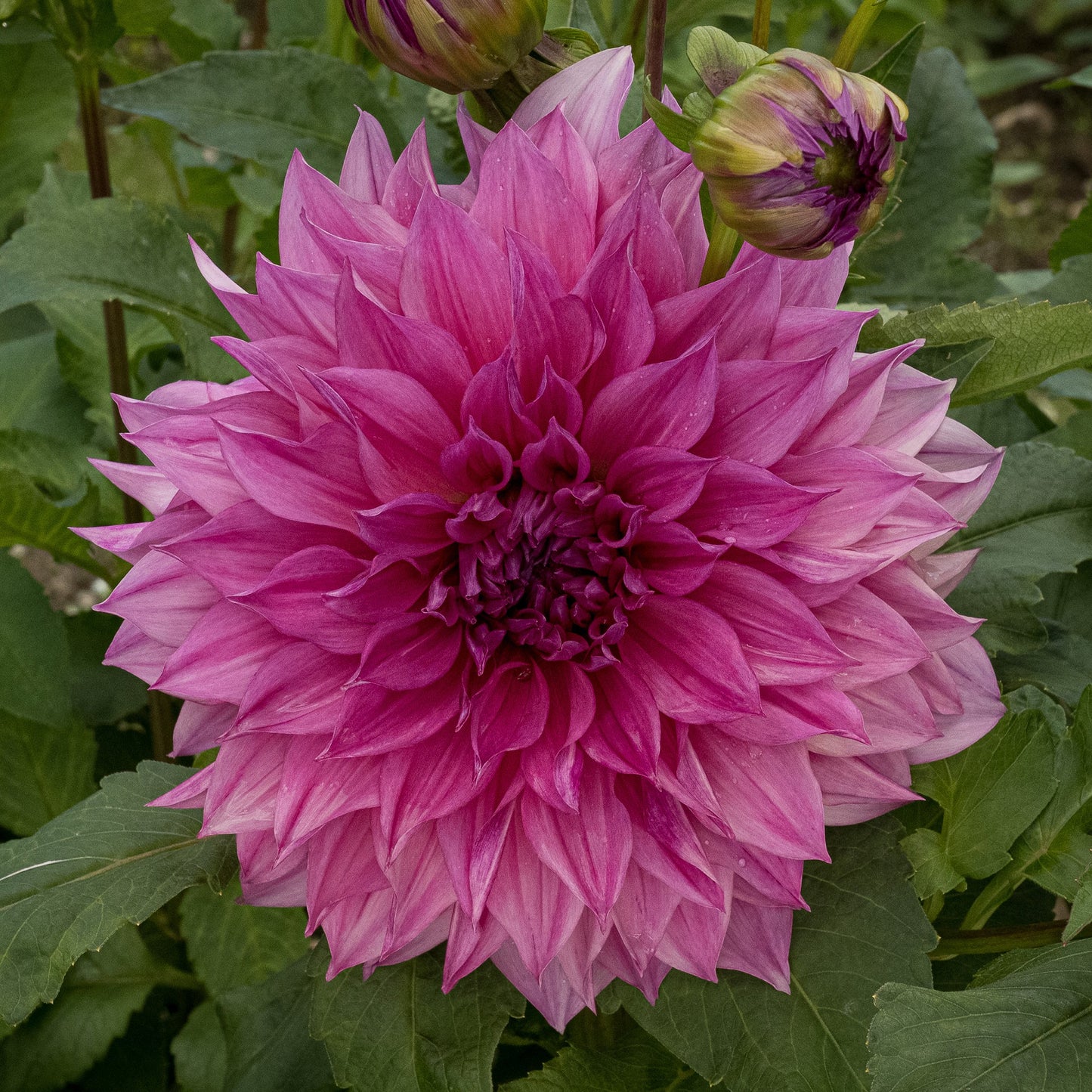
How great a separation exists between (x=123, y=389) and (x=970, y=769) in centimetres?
79

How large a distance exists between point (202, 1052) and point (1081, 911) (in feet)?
2.64

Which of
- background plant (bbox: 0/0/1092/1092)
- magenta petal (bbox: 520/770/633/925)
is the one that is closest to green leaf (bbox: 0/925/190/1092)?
background plant (bbox: 0/0/1092/1092)

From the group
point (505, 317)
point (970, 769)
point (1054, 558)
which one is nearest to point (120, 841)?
point (505, 317)

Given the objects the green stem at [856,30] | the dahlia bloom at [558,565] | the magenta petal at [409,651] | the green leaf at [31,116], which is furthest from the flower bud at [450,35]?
the green leaf at [31,116]

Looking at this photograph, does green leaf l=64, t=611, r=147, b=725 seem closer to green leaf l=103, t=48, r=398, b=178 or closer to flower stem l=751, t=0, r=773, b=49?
green leaf l=103, t=48, r=398, b=178

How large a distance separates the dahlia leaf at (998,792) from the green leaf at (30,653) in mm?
744

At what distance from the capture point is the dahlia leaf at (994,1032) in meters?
0.58

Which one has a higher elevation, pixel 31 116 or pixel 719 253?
pixel 719 253

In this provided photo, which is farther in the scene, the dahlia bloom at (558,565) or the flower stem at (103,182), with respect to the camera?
the flower stem at (103,182)

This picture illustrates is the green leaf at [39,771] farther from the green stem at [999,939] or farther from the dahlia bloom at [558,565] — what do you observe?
the green stem at [999,939]

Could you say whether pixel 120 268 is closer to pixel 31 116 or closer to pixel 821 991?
pixel 31 116

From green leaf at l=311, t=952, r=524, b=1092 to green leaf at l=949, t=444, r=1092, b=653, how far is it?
1.31 ft

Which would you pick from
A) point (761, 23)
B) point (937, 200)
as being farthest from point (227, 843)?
point (937, 200)

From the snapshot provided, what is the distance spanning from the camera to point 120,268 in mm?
958
